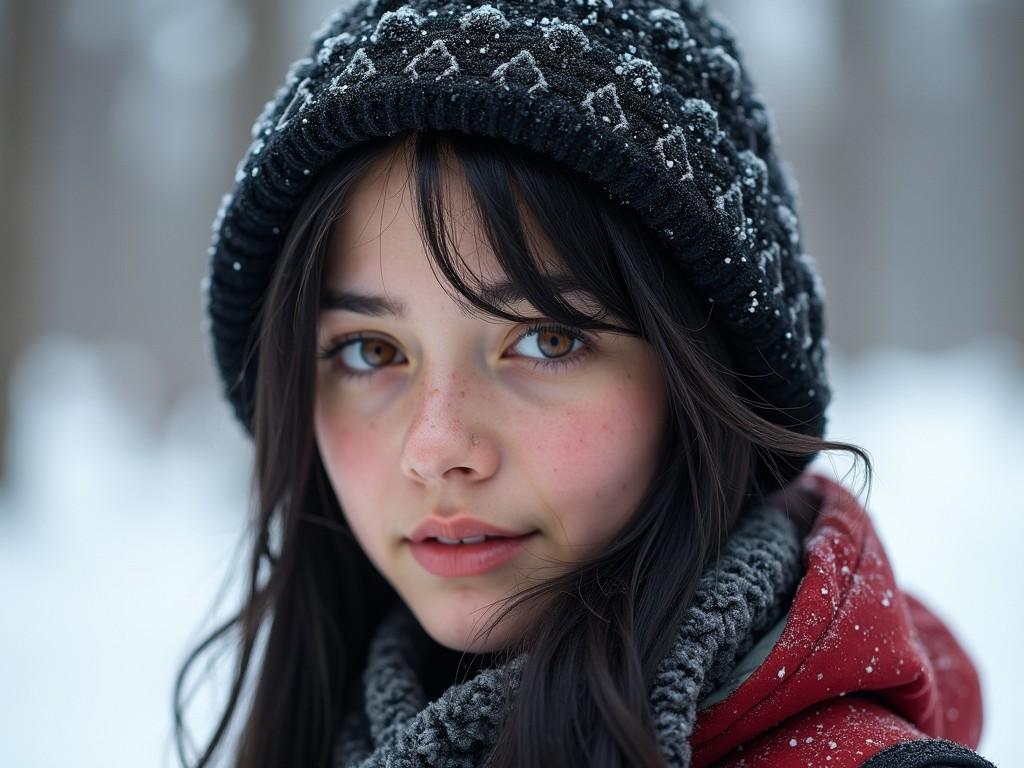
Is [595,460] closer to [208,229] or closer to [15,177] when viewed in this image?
[15,177]

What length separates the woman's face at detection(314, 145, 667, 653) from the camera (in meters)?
0.95

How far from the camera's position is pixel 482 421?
0.96 m

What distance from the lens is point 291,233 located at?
1.07 metres

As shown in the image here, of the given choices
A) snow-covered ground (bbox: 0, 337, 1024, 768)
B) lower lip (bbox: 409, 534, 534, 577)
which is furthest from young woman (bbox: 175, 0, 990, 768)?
snow-covered ground (bbox: 0, 337, 1024, 768)

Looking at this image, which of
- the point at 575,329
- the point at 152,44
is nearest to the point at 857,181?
the point at 152,44

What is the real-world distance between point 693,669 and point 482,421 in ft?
1.10

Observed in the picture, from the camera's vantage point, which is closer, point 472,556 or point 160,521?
point 472,556

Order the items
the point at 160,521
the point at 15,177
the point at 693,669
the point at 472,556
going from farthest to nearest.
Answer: the point at 15,177 < the point at 160,521 < the point at 472,556 < the point at 693,669

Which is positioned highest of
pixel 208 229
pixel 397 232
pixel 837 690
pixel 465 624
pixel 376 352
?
pixel 208 229

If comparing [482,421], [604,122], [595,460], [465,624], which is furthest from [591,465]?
[604,122]

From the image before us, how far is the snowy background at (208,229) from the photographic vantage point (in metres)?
4.25

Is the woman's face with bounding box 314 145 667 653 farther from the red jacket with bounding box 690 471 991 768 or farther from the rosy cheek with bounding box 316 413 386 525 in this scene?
the red jacket with bounding box 690 471 991 768

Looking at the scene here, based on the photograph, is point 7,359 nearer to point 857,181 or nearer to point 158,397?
point 158,397

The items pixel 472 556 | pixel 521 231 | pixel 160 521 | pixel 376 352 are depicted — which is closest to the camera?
pixel 521 231
